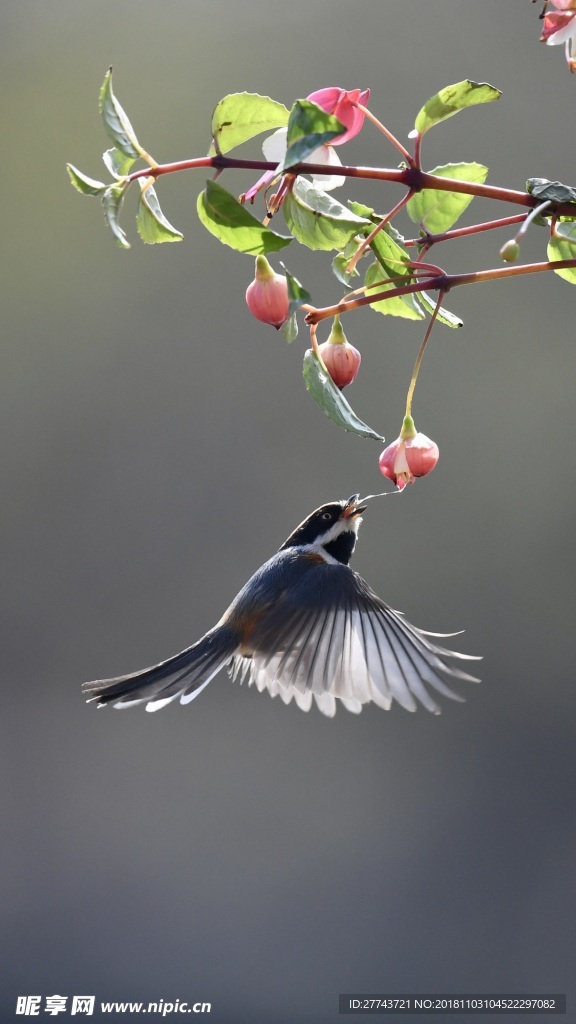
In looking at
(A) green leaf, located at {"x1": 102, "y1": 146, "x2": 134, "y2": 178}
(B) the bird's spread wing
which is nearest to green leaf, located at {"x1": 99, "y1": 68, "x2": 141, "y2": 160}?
(A) green leaf, located at {"x1": 102, "y1": 146, "x2": 134, "y2": 178}

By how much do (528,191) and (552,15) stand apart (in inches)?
4.7

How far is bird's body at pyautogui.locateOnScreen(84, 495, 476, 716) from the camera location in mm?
1058

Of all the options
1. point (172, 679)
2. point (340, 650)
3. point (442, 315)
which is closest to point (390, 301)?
point (442, 315)

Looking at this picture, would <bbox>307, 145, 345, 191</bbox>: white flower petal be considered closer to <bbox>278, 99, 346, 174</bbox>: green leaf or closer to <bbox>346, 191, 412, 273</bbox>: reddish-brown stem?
<bbox>346, 191, 412, 273</bbox>: reddish-brown stem

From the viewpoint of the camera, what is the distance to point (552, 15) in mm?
720

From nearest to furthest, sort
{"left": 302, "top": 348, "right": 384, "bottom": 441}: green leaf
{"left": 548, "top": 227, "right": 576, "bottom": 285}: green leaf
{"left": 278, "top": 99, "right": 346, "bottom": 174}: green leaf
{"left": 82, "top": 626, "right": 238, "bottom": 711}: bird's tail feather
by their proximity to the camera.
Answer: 1. {"left": 278, "top": 99, "right": 346, "bottom": 174}: green leaf
2. {"left": 302, "top": 348, "right": 384, "bottom": 441}: green leaf
3. {"left": 548, "top": 227, "right": 576, "bottom": 285}: green leaf
4. {"left": 82, "top": 626, "right": 238, "bottom": 711}: bird's tail feather

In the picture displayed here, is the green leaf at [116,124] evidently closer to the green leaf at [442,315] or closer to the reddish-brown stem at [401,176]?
the reddish-brown stem at [401,176]

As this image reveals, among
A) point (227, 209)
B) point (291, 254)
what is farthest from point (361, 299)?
point (291, 254)

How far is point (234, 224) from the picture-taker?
701 mm

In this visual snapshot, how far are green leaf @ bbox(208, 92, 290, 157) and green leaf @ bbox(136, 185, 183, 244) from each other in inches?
2.3

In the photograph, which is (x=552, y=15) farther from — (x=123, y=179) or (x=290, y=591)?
(x=290, y=591)

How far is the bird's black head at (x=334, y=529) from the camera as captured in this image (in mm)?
1314

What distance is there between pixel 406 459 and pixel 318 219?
0.22 meters

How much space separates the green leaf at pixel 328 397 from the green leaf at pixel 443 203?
0.22 m
